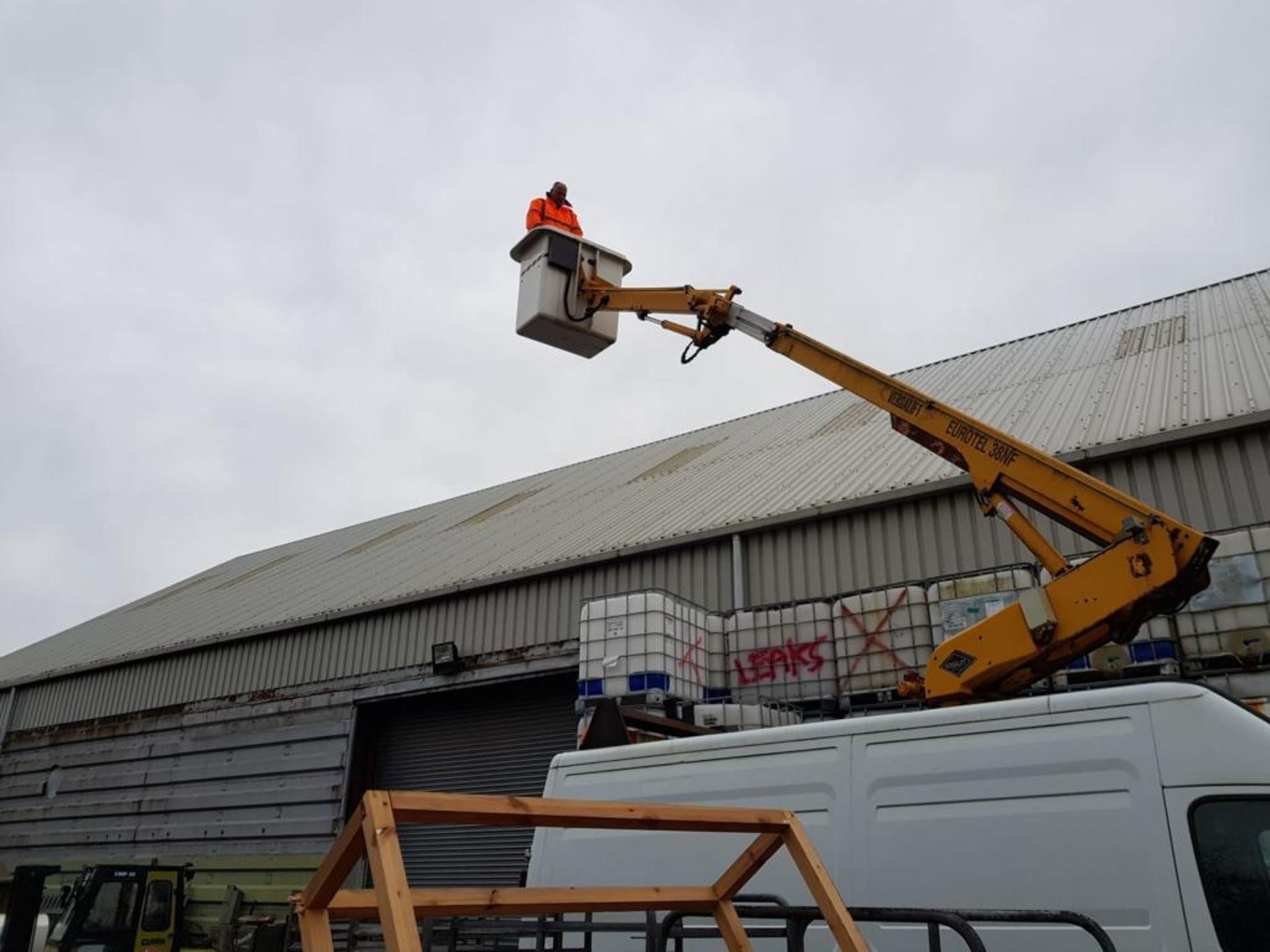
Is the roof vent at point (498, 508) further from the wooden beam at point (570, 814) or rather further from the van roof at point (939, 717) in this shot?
the wooden beam at point (570, 814)

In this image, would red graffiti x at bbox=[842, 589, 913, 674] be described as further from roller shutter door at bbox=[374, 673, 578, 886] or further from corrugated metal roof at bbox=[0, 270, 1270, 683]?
roller shutter door at bbox=[374, 673, 578, 886]

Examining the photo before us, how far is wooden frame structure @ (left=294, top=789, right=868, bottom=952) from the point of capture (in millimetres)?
2443

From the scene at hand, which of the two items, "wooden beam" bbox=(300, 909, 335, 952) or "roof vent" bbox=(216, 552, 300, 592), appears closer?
"wooden beam" bbox=(300, 909, 335, 952)

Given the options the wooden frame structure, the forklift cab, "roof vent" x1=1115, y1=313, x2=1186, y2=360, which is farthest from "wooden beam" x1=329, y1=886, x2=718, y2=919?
"roof vent" x1=1115, y1=313, x2=1186, y2=360

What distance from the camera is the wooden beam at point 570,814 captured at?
2619 millimetres

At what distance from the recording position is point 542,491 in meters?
19.4

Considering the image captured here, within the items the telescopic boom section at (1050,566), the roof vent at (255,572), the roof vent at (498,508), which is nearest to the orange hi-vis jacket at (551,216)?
the telescopic boom section at (1050,566)

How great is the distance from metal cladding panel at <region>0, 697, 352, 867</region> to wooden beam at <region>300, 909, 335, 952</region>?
11.9m

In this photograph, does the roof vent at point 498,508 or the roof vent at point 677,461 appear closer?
the roof vent at point 677,461

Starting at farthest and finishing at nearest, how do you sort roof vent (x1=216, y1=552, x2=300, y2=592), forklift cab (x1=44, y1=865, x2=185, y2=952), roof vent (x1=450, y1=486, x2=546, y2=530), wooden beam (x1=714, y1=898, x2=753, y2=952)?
roof vent (x1=216, y1=552, x2=300, y2=592) → roof vent (x1=450, y1=486, x2=546, y2=530) → forklift cab (x1=44, y1=865, x2=185, y2=952) → wooden beam (x1=714, y1=898, x2=753, y2=952)

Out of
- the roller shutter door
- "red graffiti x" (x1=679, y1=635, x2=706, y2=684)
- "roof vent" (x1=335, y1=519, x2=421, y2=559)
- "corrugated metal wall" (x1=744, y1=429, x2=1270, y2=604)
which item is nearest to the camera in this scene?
"corrugated metal wall" (x1=744, y1=429, x2=1270, y2=604)

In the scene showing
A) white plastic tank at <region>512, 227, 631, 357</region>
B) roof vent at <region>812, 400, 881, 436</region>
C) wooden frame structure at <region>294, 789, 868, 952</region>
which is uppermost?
roof vent at <region>812, 400, 881, 436</region>

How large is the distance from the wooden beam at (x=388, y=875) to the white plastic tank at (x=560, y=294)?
6.07 meters

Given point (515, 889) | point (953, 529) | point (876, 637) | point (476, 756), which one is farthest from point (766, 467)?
point (515, 889)
